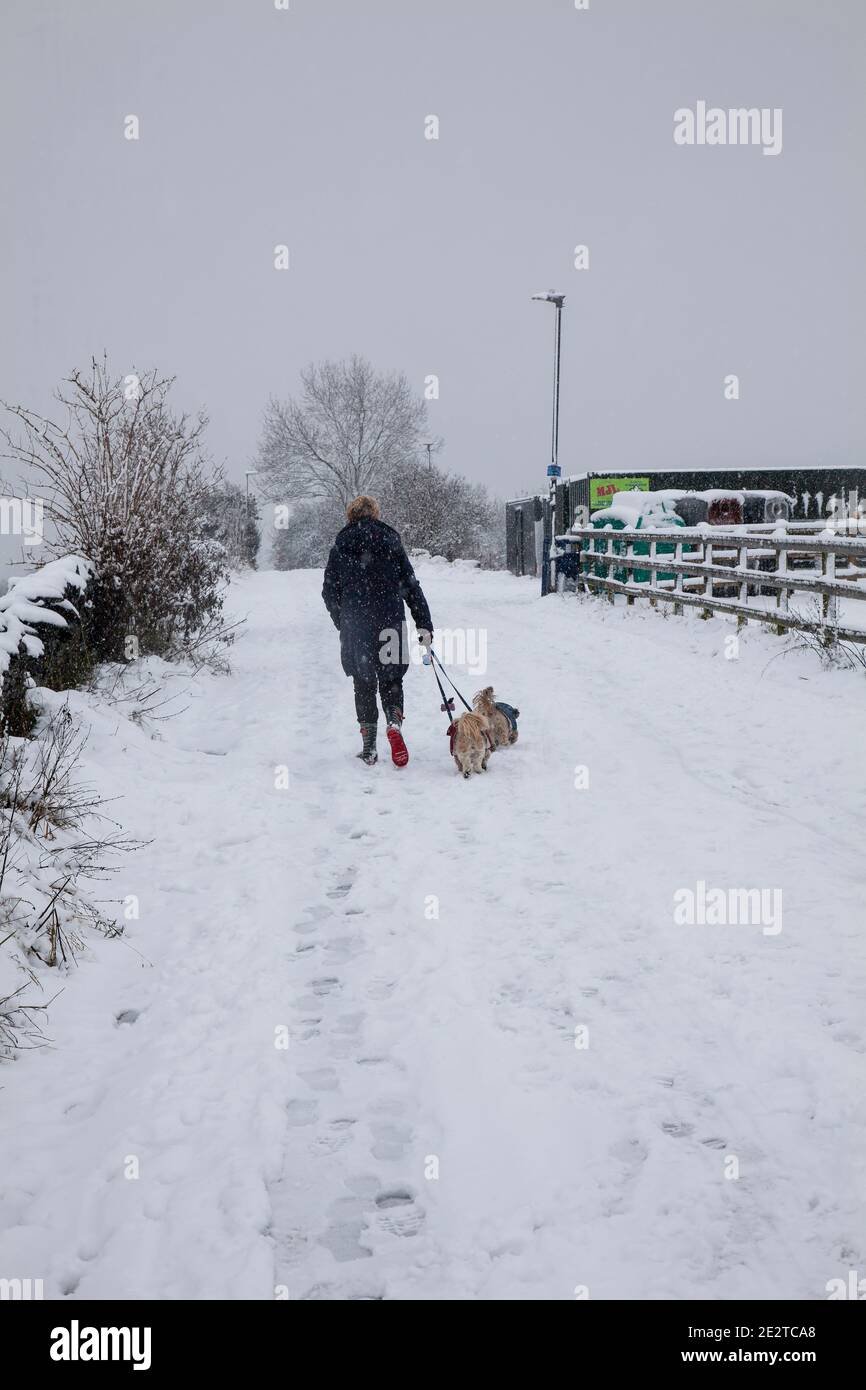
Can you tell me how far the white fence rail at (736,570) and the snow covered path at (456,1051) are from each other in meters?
3.56

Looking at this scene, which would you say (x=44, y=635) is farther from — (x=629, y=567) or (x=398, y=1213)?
(x=629, y=567)

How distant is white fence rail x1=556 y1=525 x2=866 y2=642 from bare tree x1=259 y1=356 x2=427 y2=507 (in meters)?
28.5

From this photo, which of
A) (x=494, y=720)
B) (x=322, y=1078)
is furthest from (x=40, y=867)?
(x=494, y=720)

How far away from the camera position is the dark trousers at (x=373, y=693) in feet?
22.8

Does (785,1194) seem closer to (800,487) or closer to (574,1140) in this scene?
(574,1140)

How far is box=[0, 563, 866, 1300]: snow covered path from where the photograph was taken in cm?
224

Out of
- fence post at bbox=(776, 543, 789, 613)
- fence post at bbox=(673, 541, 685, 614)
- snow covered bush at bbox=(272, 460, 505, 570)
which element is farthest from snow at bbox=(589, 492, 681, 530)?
snow covered bush at bbox=(272, 460, 505, 570)

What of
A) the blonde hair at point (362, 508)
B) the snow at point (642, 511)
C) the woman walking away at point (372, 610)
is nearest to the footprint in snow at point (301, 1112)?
the woman walking away at point (372, 610)

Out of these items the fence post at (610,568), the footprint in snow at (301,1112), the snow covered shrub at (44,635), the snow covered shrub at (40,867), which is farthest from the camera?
the fence post at (610,568)

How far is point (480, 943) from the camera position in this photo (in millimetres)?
3889

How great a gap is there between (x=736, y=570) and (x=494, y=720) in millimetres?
6342

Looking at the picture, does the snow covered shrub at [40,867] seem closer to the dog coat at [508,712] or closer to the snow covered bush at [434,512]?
the dog coat at [508,712]

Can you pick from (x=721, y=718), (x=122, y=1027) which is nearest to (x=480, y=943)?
(x=122, y=1027)

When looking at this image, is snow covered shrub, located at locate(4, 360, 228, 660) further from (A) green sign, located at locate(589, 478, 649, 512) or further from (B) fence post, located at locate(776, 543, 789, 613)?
(A) green sign, located at locate(589, 478, 649, 512)
